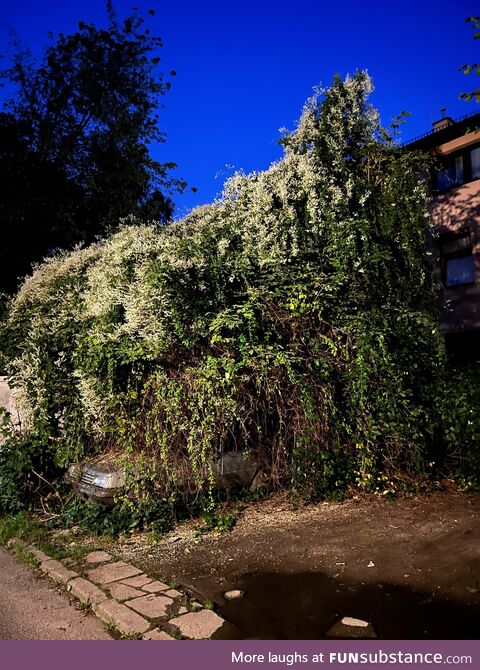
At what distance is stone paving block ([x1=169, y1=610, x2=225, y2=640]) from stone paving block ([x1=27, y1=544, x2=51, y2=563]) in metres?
2.07

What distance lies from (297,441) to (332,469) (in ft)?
1.78

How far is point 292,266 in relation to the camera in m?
6.53

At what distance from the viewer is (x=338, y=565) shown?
172 inches

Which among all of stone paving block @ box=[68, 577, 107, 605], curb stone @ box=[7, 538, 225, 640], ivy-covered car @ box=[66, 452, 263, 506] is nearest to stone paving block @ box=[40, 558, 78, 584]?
curb stone @ box=[7, 538, 225, 640]

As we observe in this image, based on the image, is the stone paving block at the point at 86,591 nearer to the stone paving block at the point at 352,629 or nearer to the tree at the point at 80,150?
the stone paving block at the point at 352,629

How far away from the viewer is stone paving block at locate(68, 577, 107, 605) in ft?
12.9

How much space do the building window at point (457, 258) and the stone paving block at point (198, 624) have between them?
16766 millimetres

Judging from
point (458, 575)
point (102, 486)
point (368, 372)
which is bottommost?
point (458, 575)

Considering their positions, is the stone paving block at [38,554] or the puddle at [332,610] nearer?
the puddle at [332,610]

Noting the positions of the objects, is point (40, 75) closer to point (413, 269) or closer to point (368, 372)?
point (413, 269)

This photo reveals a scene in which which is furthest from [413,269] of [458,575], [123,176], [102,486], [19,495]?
[123,176]

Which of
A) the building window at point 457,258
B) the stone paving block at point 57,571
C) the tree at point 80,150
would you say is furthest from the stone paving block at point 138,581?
the building window at point 457,258

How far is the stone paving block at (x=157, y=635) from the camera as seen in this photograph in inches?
130

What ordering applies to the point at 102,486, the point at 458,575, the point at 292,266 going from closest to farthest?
the point at 458,575 < the point at 102,486 < the point at 292,266
